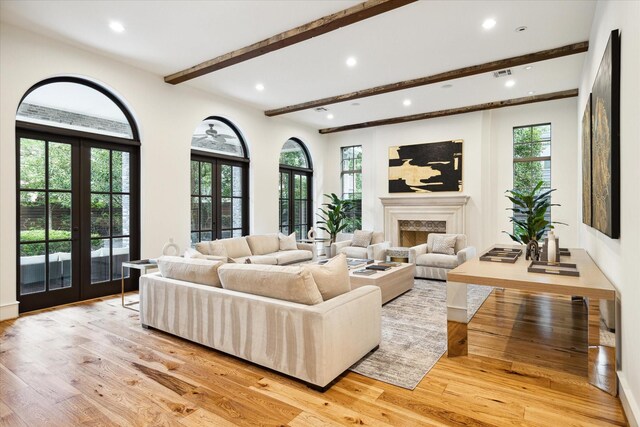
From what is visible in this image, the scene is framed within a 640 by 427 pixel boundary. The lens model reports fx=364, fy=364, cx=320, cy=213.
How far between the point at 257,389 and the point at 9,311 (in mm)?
3414

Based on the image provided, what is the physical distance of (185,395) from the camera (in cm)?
237

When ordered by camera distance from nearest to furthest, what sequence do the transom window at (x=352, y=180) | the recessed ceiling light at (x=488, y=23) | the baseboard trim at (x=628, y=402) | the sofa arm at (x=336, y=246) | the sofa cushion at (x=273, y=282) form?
the baseboard trim at (x=628, y=402), the sofa cushion at (x=273, y=282), the recessed ceiling light at (x=488, y=23), the sofa arm at (x=336, y=246), the transom window at (x=352, y=180)

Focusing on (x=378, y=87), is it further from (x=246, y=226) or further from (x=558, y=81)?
(x=246, y=226)

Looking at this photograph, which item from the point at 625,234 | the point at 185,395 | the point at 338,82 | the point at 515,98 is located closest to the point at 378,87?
the point at 338,82

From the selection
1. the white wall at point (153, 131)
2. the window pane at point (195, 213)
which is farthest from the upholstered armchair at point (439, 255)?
the window pane at point (195, 213)

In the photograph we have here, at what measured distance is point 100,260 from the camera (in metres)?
5.08

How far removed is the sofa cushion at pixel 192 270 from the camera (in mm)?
3170

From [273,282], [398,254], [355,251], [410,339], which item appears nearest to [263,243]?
[355,251]

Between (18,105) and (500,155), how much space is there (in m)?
7.77

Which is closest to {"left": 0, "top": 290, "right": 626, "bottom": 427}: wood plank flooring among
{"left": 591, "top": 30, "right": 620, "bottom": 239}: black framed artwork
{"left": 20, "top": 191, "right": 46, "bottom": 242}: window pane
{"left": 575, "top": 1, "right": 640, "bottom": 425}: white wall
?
{"left": 575, "top": 1, "right": 640, "bottom": 425}: white wall

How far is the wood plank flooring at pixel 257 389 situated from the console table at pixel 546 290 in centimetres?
13

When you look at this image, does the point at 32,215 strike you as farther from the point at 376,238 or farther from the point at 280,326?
the point at 376,238

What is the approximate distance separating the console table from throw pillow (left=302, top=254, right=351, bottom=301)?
0.82 meters

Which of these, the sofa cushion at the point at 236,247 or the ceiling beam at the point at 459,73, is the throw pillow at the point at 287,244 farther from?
the ceiling beam at the point at 459,73
